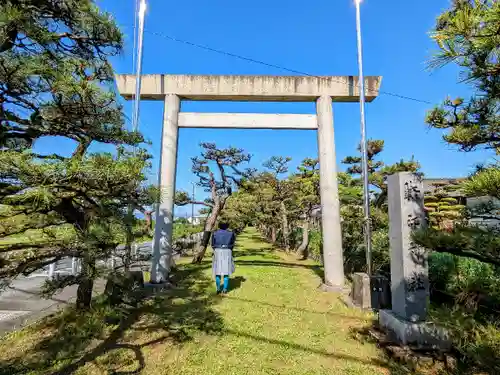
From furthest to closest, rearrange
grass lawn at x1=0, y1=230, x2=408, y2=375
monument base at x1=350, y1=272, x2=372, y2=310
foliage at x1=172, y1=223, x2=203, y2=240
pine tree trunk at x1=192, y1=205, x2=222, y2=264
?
foliage at x1=172, y1=223, x2=203, y2=240 → pine tree trunk at x1=192, y1=205, x2=222, y2=264 → monument base at x1=350, y1=272, x2=372, y2=310 → grass lawn at x1=0, y1=230, x2=408, y2=375

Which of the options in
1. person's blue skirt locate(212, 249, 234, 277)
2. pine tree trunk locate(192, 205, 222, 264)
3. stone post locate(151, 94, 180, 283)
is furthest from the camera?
pine tree trunk locate(192, 205, 222, 264)

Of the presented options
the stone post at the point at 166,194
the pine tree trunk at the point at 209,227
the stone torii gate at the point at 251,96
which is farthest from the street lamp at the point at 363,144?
the pine tree trunk at the point at 209,227

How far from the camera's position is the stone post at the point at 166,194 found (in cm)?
605

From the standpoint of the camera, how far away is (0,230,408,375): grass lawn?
9.97 feet

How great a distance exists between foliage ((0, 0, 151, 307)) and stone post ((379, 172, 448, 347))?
128 inches

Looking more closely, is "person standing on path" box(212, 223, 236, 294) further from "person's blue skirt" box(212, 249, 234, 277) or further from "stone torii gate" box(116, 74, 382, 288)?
"stone torii gate" box(116, 74, 382, 288)

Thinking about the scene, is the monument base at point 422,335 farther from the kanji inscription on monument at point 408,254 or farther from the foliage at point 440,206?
the foliage at point 440,206

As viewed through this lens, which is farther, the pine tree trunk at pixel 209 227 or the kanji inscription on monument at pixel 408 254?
the pine tree trunk at pixel 209 227

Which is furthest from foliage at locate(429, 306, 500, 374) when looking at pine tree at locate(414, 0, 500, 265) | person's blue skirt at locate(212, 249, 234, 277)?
person's blue skirt at locate(212, 249, 234, 277)

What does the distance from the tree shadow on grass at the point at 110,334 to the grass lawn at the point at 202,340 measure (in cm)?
1

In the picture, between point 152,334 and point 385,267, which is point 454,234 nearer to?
point 152,334

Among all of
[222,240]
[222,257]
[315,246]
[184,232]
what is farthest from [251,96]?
[184,232]

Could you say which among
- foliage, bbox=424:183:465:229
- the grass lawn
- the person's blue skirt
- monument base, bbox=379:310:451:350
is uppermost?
foliage, bbox=424:183:465:229

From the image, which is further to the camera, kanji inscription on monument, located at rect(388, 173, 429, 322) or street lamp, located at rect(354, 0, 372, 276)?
street lamp, located at rect(354, 0, 372, 276)
